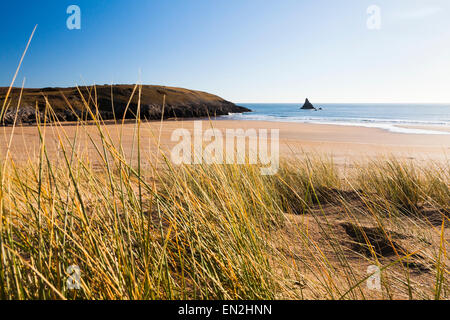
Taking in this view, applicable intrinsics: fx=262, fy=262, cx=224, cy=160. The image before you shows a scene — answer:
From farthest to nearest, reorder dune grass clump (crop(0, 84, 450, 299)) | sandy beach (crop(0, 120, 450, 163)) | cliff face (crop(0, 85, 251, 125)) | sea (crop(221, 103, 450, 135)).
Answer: cliff face (crop(0, 85, 251, 125))
sea (crop(221, 103, 450, 135))
sandy beach (crop(0, 120, 450, 163))
dune grass clump (crop(0, 84, 450, 299))

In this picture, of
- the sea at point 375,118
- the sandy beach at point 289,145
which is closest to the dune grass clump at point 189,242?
the sandy beach at point 289,145

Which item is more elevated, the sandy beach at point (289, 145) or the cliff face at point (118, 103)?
the cliff face at point (118, 103)

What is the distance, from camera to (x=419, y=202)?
8.48 ft

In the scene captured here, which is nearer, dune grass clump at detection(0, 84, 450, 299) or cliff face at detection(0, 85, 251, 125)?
dune grass clump at detection(0, 84, 450, 299)

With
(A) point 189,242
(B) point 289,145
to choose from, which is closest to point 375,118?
(B) point 289,145

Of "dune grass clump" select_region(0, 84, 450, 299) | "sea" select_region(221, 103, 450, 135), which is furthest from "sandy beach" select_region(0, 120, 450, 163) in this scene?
"sea" select_region(221, 103, 450, 135)

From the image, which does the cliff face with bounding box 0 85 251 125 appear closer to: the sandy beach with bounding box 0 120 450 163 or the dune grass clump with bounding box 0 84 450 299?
the sandy beach with bounding box 0 120 450 163

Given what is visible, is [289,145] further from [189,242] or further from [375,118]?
[375,118]

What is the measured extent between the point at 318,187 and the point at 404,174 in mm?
893

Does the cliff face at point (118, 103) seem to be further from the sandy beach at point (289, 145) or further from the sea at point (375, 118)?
the sandy beach at point (289, 145)

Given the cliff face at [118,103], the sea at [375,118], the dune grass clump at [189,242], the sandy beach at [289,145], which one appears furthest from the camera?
the cliff face at [118,103]

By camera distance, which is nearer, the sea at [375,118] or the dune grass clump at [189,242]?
the dune grass clump at [189,242]
